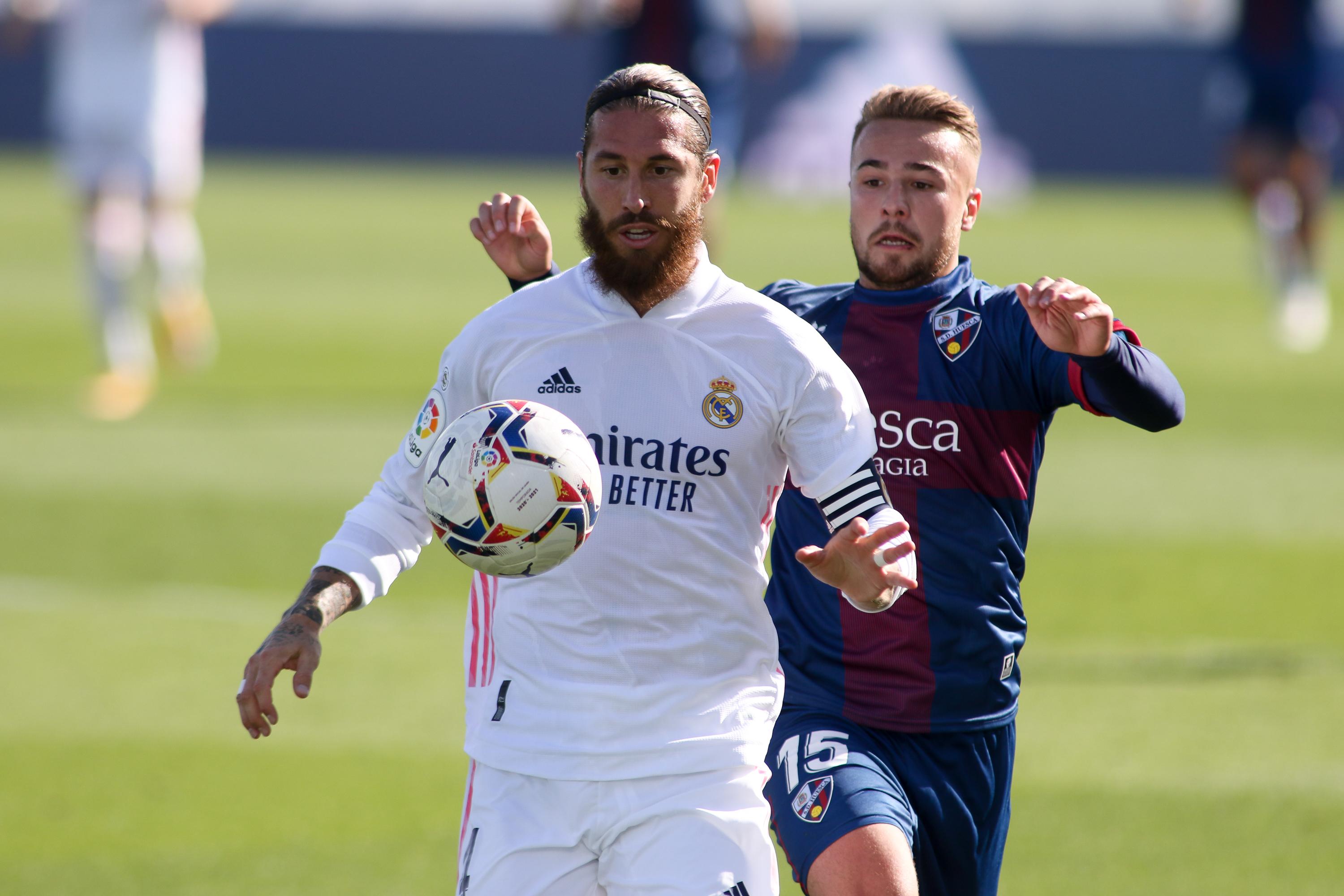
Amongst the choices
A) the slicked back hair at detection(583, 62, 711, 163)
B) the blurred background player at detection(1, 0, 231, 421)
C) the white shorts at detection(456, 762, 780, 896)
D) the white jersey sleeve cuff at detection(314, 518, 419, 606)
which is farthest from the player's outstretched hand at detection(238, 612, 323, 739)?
the blurred background player at detection(1, 0, 231, 421)

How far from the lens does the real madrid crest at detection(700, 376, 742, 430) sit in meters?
3.39

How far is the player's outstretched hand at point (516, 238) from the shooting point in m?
4.02

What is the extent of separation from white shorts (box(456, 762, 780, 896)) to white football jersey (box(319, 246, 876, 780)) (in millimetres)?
40

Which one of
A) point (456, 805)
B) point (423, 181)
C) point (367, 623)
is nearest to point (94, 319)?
point (367, 623)

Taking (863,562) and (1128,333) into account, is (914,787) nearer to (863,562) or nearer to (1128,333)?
(863,562)

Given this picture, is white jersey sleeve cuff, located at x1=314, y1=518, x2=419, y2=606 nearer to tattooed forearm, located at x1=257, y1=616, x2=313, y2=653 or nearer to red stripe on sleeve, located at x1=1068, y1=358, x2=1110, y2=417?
tattooed forearm, located at x1=257, y1=616, x2=313, y2=653

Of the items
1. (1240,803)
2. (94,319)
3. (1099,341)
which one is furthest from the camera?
(94,319)

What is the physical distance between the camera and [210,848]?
5.04m

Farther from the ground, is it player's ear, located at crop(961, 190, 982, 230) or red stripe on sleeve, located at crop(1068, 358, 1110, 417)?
player's ear, located at crop(961, 190, 982, 230)

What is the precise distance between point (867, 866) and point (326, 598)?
119cm

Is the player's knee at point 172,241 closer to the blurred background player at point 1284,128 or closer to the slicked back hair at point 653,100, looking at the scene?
the blurred background player at point 1284,128

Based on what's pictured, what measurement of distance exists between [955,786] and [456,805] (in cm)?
208

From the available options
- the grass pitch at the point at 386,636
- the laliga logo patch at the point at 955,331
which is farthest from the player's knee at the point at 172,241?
the laliga logo patch at the point at 955,331

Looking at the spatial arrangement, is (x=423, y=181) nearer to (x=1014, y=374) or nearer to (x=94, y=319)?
(x=94, y=319)
